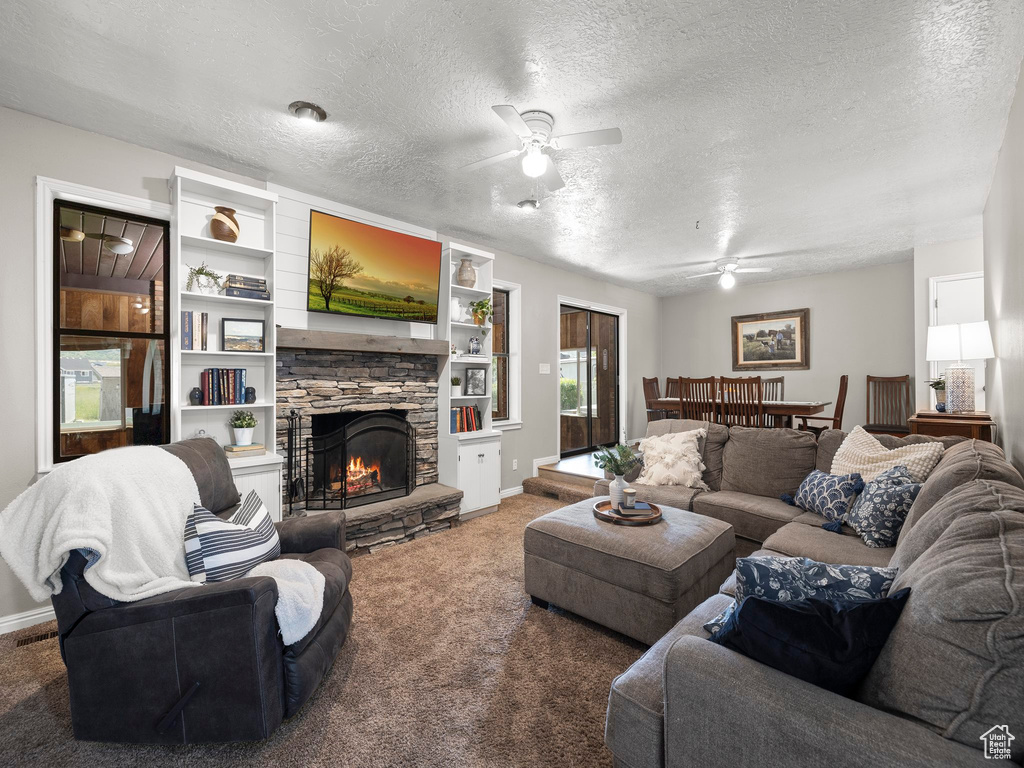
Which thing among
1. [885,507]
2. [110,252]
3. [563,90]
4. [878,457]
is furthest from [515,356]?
[885,507]

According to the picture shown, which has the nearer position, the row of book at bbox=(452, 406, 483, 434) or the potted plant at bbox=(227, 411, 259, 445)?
the potted plant at bbox=(227, 411, 259, 445)

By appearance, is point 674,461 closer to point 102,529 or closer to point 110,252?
point 102,529

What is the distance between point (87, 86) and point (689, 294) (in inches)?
268

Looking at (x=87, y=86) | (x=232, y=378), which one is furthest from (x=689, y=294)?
(x=87, y=86)

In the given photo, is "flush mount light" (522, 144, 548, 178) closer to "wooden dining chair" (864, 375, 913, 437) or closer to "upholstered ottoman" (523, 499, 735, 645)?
"upholstered ottoman" (523, 499, 735, 645)

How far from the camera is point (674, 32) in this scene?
1.87 metres

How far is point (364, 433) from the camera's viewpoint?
3834 millimetres

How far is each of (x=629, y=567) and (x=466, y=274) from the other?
2.94 metres

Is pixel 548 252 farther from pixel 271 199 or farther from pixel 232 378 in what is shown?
pixel 232 378

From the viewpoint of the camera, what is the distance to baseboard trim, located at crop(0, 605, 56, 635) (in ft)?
7.82

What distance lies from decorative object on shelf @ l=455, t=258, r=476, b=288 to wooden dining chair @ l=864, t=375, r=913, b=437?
4.60m

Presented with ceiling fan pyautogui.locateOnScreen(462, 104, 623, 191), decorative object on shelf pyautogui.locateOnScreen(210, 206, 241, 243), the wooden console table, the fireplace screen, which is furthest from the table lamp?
decorative object on shelf pyautogui.locateOnScreen(210, 206, 241, 243)

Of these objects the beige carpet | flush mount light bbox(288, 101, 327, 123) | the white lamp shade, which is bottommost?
the beige carpet

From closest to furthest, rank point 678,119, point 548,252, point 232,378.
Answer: point 678,119
point 232,378
point 548,252
